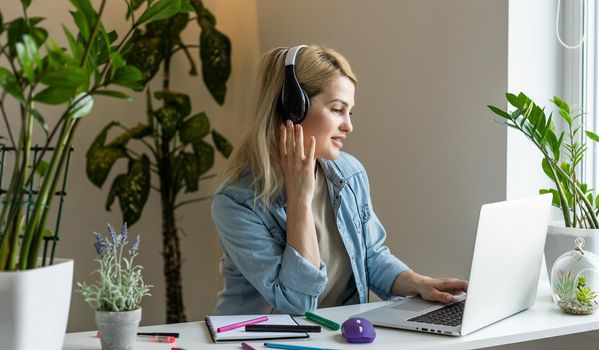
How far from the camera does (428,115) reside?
2.44 m

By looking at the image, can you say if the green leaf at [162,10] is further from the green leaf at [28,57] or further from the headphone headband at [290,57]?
the headphone headband at [290,57]

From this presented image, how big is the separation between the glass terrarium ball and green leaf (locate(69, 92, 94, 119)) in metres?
1.07

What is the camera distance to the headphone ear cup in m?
1.95

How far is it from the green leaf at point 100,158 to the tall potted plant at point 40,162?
1885 millimetres

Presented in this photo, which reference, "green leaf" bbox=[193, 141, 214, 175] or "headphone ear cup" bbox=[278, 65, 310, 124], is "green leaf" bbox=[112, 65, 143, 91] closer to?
"headphone ear cup" bbox=[278, 65, 310, 124]

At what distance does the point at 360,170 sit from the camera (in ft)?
7.23

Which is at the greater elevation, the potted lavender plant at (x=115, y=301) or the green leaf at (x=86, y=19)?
the green leaf at (x=86, y=19)

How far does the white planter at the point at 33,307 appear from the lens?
1.19 m

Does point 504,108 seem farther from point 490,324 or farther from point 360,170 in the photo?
point 490,324

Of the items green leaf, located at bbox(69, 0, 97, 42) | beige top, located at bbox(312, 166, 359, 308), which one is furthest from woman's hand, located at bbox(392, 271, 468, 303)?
green leaf, located at bbox(69, 0, 97, 42)

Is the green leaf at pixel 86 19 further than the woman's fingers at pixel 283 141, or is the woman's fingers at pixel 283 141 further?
the woman's fingers at pixel 283 141

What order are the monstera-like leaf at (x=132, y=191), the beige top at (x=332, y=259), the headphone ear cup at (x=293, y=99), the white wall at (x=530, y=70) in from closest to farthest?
the headphone ear cup at (x=293, y=99) → the beige top at (x=332, y=259) → the white wall at (x=530, y=70) → the monstera-like leaf at (x=132, y=191)

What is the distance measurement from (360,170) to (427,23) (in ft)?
1.78

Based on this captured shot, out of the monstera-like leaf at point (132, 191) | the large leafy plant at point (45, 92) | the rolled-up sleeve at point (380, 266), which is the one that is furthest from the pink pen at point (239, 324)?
the monstera-like leaf at point (132, 191)
